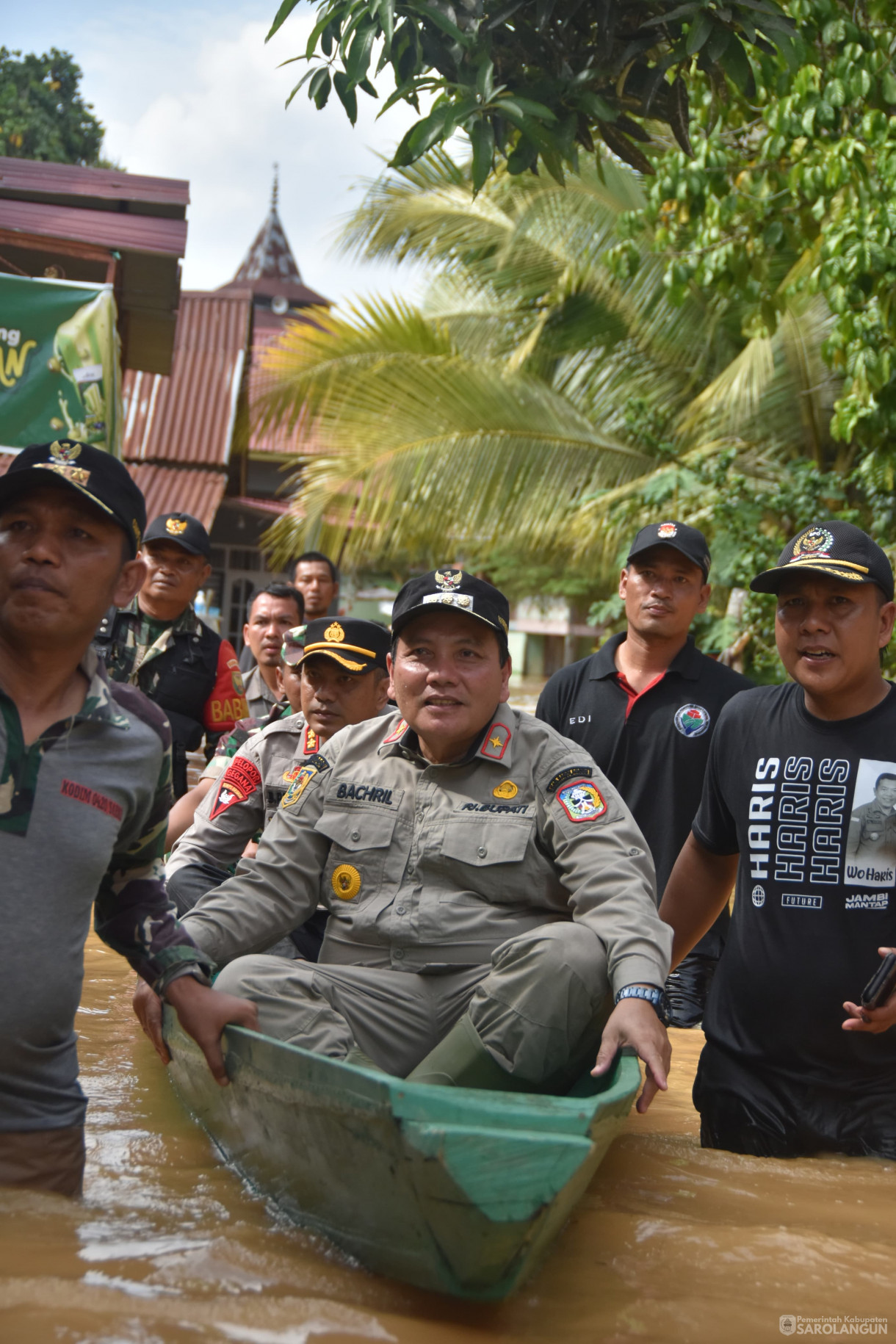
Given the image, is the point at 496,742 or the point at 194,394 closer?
the point at 496,742

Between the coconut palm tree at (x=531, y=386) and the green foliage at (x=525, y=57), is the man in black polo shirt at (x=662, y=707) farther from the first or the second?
the coconut palm tree at (x=531, y=386)

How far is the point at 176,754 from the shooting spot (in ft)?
18.9

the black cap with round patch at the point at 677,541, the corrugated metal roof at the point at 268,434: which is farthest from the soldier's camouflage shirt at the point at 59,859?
the corrugated metal roof at the point at 268,434

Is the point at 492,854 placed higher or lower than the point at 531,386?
lower

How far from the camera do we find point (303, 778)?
3.54 m

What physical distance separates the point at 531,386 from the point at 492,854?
33.3 ft

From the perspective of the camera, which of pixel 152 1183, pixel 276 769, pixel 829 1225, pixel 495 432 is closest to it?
pixel 829 1225

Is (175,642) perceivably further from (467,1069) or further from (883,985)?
(883,985)

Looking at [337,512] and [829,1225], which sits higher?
[337,512]

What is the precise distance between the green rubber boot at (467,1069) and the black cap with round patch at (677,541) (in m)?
2.37

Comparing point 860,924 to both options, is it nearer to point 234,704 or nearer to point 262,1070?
point 262,1070

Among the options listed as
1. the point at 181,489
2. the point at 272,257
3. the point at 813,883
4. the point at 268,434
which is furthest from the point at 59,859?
the point at 272,257

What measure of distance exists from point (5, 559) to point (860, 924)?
2.28m

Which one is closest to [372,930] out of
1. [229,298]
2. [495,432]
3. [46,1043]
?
[46,1043]
